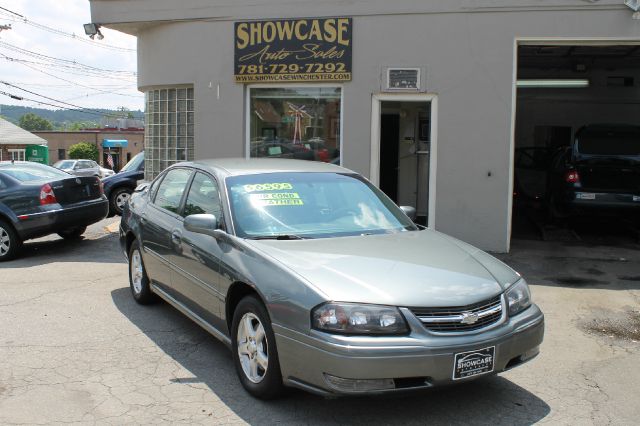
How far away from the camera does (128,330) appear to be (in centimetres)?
585

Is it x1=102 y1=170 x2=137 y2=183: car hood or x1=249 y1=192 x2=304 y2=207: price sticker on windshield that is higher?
x1=249 y1=192 x2=304 y2=207: price sticker on windshield

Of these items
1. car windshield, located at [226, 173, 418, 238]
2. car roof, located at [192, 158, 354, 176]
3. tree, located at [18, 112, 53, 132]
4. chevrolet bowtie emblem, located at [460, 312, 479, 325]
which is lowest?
chevrolet bowtie emblem, located at [460, 312, 479, 325]

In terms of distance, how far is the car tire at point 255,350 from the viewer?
399 cm

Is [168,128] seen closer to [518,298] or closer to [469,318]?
[518,298]

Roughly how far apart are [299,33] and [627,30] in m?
4.79

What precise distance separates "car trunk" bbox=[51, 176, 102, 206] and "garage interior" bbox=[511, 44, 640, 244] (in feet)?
25.2

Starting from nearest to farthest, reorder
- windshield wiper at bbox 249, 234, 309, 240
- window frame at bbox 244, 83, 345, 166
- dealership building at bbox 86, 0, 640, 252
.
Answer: windshield wiper at bbox 249, 234, 309, 240
dealership building at bbox 86, 0, 640, 252
window frame at bbox 244, 83, 345, 166

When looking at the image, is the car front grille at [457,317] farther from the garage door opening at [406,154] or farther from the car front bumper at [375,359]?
the garage door opening at [406,154]

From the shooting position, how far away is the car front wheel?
1419 centimetres

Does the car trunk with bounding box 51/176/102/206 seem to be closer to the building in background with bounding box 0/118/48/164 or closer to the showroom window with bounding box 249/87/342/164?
the showroom window with bounding box 249/87/342/164

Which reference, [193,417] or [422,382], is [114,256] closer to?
[193,417]

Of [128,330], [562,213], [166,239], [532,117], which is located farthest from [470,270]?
[532,117]

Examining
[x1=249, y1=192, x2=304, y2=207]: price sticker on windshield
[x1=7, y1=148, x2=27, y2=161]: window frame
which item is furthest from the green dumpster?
[x1=249, y1=192, x2=304, y2=207]: price sticker on windshield

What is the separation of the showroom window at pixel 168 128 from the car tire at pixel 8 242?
317 cm
